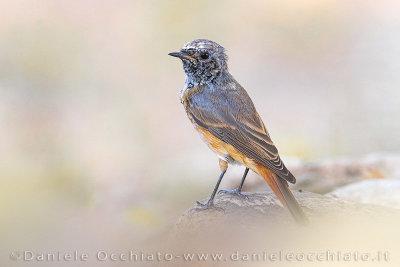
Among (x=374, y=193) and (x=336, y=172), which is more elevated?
(x=336, y=172)

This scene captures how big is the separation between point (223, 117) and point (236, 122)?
15cm

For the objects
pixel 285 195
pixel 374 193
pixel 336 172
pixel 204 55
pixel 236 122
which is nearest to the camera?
pixel 285 195

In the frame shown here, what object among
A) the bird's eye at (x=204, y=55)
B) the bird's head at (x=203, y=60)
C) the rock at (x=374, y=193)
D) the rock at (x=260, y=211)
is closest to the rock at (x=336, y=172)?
the rock at (x=374, y=193)

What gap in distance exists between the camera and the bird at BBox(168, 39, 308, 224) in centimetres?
633

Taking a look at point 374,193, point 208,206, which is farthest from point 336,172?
point 208,206

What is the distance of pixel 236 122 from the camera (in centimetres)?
660

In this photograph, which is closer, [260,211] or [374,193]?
[260,211]

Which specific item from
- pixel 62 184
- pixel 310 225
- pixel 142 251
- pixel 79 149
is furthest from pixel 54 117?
pixel 310 225

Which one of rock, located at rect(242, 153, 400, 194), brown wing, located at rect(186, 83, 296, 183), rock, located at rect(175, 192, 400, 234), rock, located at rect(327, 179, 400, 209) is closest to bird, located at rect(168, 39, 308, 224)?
brown wing, located at rect(186, 83, 296, 183)

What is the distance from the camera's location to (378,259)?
5539mm

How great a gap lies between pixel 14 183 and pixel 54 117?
301 centimetres

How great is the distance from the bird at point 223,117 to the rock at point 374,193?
1872 millimetres

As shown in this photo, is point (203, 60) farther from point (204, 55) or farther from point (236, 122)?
point (236, 122)

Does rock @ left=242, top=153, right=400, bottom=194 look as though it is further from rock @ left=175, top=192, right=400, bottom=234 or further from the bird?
the bird
